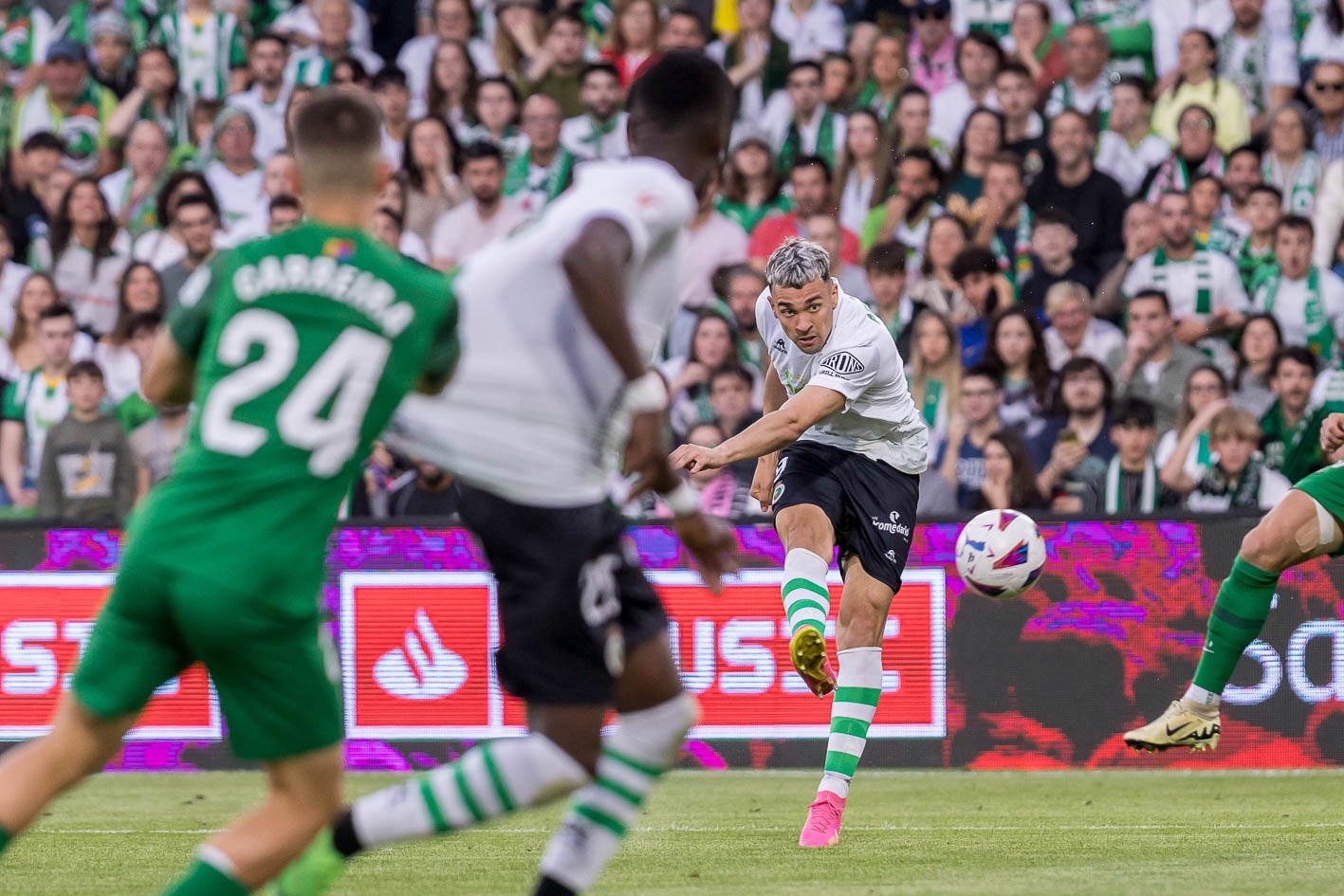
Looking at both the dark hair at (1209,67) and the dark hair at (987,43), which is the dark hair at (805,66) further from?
the dark hair at (1209,67)

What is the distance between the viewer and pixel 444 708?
10.9 meters

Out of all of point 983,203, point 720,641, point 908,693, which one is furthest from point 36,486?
Answer: point 983,203

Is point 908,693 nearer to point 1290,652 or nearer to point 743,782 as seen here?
point 743,782

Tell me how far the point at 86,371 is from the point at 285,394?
8437 millimetres

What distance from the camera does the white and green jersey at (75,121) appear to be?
1520cm

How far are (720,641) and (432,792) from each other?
616cm

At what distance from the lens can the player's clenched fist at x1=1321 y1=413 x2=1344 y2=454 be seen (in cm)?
746

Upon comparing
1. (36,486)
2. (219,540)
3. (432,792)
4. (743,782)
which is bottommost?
(743,782)

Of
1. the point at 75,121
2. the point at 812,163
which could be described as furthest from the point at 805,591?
the point at 75,121

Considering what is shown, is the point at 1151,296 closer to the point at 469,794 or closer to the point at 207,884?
the point at 469,794

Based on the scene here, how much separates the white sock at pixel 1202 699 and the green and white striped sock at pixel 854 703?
4.13ft

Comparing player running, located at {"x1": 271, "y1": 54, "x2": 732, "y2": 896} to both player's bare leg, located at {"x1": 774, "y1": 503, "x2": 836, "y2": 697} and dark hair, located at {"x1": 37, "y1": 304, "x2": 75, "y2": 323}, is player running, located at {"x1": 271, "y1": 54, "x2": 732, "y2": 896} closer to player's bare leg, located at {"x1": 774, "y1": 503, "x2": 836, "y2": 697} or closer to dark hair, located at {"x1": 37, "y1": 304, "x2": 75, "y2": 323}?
player's bare leg, located at {"x1": 774, "y1": 503, "x2": 836, "y2": 697}

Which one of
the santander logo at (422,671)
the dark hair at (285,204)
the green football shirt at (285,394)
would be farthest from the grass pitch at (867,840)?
the dark hair at (285,204)

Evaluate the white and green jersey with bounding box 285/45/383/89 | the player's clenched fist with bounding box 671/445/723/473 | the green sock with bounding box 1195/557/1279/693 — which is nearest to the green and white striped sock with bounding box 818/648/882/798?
the green sock with bounding box 1195/557/1279/693
